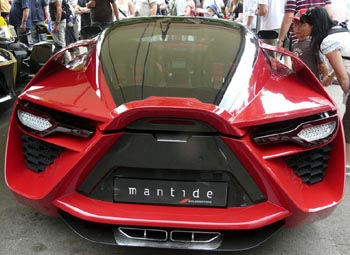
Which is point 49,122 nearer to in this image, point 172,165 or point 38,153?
point 38,153

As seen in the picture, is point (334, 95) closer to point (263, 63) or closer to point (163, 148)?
point (263, 63)

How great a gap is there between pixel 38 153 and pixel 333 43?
9.06ft

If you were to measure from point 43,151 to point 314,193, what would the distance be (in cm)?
152

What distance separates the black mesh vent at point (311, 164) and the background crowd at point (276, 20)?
177cm

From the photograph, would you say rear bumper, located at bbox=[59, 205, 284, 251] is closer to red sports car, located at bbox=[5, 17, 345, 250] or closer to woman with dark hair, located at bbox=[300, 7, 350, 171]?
red sports car, located at bbox=[5, 17, 345, 250]

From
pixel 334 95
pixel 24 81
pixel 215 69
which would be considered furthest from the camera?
pixel 334 95

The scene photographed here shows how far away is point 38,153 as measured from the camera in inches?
95.6

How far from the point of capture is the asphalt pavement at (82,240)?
266 centimetres

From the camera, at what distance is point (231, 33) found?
3303 millimetres

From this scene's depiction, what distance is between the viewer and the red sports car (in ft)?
7.05

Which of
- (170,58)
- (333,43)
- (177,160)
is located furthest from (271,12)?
(177,160)

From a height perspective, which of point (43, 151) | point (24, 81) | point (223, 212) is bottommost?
point (24, 81)

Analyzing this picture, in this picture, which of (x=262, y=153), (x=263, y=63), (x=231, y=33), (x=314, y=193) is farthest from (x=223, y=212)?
(x=231, y=33)

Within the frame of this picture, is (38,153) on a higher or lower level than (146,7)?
higher
